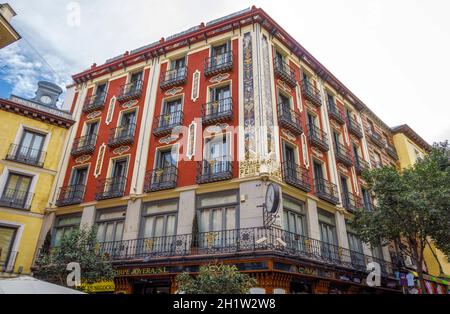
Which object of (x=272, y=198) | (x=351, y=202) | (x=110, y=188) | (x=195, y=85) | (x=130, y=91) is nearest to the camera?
(x=272, y=198)

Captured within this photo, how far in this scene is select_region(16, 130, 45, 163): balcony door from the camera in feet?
69.3

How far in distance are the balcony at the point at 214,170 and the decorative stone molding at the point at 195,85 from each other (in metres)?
4.67

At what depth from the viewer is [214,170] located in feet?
53.0

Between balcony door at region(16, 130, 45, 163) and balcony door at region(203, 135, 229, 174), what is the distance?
12527mm

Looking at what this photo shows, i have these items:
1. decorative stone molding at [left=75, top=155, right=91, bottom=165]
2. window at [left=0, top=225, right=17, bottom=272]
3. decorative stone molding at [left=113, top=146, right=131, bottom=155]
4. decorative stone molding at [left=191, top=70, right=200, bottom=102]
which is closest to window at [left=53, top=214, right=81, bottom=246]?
window at [left=0, top=225, right=17, bottom=272]

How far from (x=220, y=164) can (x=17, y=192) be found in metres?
13.6

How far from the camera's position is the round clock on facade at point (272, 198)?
12500 mm

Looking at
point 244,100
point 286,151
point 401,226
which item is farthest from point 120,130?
point 401,226

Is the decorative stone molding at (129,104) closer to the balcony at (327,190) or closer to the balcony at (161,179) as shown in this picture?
the balcony at (161,179)

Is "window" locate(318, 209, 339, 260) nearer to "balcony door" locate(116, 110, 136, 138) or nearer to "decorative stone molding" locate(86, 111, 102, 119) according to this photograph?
"balcony door" locate(116, 110, 136, 138)

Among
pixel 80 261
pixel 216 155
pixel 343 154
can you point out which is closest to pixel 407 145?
pixel 343 154

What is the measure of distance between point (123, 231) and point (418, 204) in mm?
14833

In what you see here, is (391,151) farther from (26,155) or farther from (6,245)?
(6,245)

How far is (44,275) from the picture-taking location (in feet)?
49.3
